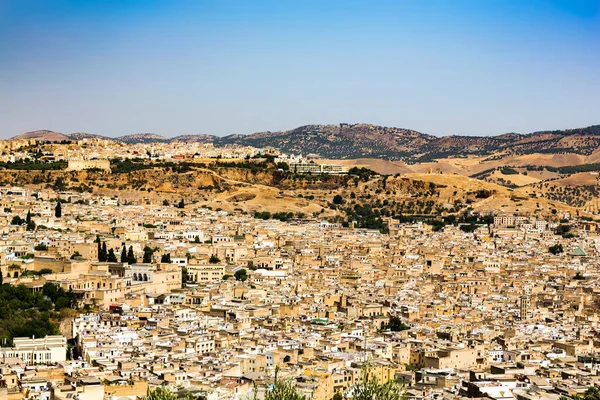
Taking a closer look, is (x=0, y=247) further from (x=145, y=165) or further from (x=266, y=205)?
(x=145, y=165)

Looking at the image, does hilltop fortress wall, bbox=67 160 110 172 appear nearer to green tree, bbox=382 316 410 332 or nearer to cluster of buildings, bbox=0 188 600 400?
cluster of buildings, bbox=0 188 600 400

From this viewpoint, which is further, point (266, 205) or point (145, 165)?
point (145, 165)

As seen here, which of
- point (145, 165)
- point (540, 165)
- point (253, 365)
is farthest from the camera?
point (540, 165)

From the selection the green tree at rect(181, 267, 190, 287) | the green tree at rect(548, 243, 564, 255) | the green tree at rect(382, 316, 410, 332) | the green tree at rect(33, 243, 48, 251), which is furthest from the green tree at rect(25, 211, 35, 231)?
the green tree at rect(548, 243, 564, 255)

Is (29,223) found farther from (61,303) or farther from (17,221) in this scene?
(61,303)

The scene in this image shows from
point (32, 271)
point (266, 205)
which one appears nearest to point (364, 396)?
point (32, 271)
